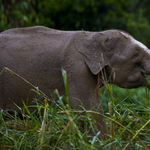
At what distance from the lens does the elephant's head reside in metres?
3.68

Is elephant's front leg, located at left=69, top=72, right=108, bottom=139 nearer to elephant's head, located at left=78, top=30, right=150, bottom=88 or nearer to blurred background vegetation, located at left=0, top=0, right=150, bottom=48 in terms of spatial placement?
elephant's head, located at left=78, top=30, right=150, bottom=88

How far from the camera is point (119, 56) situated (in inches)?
145

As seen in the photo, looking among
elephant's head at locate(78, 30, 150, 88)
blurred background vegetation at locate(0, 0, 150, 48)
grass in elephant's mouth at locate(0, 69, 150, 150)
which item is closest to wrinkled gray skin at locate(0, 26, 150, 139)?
elephant's head at locate(78, 30, 150, 88)

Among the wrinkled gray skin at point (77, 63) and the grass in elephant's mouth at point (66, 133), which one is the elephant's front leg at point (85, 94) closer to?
the wrinkled gray skin at point (77, 63)

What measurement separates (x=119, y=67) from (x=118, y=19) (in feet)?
43.1

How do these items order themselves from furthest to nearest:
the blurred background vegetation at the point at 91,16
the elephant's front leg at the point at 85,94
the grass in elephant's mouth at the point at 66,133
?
the blurred background vegetation at the point at 91,16 < the elephant's front leg at the point at 85,94 < the grass in elephant's mouth at the point at 66,133

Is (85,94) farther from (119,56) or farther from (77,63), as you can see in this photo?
(119,56)

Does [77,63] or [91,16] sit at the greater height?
[77,63]

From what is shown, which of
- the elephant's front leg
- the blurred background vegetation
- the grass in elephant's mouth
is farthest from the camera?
the blurred background vegetation

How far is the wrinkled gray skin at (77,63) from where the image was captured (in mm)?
3611

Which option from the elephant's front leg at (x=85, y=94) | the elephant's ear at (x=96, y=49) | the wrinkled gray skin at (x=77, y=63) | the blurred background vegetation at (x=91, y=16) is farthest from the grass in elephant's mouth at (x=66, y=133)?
the blurred background vegetation at (x=91, y=16)

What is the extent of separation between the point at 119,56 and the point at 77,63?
380 millimetres

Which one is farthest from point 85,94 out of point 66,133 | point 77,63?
point 66,133

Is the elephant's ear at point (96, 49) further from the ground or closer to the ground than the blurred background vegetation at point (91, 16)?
further from the ground
